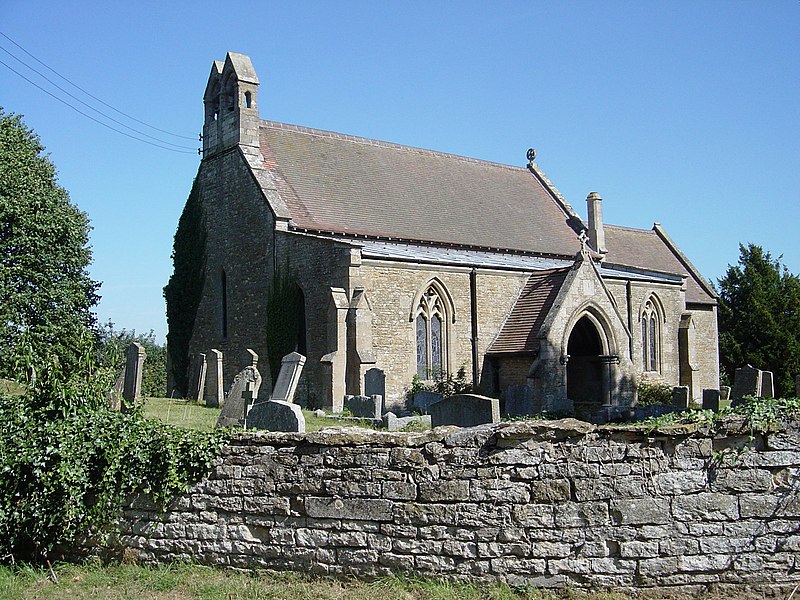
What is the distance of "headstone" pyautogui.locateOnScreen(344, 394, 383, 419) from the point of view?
2047 centimetres

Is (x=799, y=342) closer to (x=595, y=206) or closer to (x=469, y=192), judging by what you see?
(x=595, y=206)

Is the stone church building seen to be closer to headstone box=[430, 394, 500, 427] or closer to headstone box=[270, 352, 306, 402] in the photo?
headstone box=[430, 394, 500, 427]

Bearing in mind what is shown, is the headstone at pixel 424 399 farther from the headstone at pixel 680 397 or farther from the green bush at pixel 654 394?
the green bush at pixel 654 394

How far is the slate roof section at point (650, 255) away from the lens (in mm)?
39938

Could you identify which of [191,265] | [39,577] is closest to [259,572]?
[39,577]

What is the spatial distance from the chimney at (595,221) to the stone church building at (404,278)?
36.4 inches

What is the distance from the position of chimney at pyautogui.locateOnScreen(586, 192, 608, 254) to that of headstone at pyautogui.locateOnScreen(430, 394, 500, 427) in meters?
22.9

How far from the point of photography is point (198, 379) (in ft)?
92.7

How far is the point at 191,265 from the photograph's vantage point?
31.3 meters

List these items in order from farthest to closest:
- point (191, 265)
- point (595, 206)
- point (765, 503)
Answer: point (595, 206) < point (191, 265) < point (765, 503)

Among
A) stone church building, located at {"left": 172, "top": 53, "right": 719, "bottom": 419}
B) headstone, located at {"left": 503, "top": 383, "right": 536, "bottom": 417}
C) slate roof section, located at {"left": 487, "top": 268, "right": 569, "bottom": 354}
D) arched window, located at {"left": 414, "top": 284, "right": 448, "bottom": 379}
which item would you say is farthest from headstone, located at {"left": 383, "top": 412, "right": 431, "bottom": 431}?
arched window, located at {"left": 414, "top": 284, "right": 448, "bottom": 379}

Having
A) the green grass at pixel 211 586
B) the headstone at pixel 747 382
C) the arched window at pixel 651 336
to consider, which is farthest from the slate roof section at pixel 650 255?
the green grass at pixel 211 586

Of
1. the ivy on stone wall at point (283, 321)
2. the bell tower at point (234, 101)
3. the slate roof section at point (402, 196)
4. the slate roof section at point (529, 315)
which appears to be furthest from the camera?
the bell tower at point (234, 101)

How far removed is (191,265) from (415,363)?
34.6 ft
